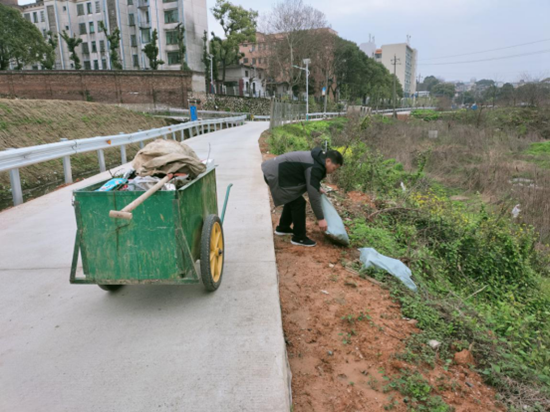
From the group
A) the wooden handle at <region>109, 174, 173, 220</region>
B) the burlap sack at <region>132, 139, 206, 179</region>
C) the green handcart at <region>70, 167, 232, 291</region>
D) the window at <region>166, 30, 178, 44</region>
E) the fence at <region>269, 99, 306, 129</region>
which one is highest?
the window at <region>166, 30, 178, 44</region>

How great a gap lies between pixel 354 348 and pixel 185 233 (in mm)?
1654

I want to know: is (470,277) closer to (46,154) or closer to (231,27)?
(46,154)

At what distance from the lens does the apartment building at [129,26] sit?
52.9m

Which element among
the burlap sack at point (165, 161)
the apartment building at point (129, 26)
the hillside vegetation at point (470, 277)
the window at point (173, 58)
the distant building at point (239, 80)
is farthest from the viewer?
the distant building at point (239, 80)

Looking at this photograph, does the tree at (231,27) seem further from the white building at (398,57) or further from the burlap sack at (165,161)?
the white building at (398,57)

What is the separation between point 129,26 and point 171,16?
7.27 m

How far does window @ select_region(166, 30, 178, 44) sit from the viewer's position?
175 feet

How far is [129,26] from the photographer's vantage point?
183 feet

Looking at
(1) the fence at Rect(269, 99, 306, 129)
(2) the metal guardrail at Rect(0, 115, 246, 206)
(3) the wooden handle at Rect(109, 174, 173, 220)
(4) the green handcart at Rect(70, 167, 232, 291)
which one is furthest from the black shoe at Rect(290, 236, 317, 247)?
(1) the fence at Rect(269, 99, 306, 129)

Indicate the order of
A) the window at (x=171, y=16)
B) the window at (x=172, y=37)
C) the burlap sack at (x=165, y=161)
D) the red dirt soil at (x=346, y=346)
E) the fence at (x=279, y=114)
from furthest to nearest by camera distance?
1. the window at (x=172, y=37)
2. the window at (x=171, y=16)
3. the fence at (x=279, y=114)
4. the burlap sack at (x=165, y=161)
5. the red dirt soil at (x=346, y=346)

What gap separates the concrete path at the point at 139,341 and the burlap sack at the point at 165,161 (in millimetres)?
1093

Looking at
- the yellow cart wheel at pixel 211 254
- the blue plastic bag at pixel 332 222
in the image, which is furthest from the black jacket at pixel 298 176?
the yellow cart wheel at pixel 211 254

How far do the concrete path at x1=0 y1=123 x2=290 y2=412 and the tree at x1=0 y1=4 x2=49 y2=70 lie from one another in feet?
164

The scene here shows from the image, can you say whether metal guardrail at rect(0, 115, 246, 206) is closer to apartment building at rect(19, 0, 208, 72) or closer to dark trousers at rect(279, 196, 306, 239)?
dark trousers at rect(279, 196, 306, 239)
